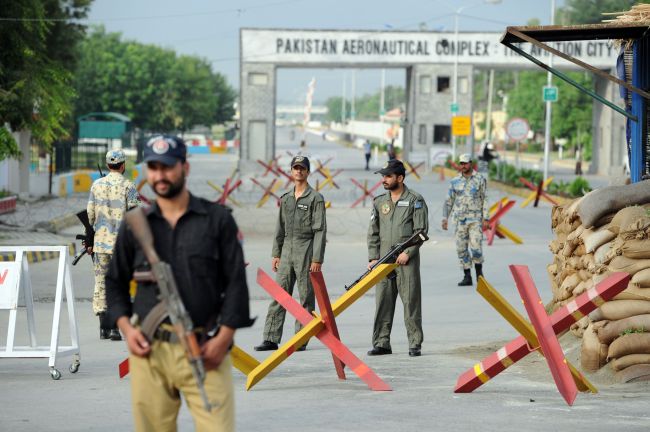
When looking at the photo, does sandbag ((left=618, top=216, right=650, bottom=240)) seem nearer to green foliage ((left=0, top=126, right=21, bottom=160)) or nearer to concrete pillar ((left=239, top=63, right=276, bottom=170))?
green foliage ((left=0, top=126, right=21, bottom=160))

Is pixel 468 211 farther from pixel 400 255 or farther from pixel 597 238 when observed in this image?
pixel 597 238

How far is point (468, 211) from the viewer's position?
1758cm

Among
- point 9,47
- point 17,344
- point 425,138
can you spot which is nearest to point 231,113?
point 425,138

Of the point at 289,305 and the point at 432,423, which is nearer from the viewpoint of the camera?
the point at 432,423

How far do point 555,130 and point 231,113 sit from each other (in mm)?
55471

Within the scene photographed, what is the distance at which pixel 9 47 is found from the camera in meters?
25.1

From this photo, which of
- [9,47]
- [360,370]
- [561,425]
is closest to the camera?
[561,425]

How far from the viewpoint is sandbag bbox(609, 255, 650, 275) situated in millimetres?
9711

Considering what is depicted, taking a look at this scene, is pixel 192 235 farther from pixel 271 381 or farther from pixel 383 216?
pixel 383 216

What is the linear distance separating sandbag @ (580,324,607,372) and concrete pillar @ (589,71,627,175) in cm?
5031

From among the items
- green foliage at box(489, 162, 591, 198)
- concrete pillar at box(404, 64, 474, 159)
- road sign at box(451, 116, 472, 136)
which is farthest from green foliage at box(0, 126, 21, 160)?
concrete pillar at box(404, 64, 474, 159)

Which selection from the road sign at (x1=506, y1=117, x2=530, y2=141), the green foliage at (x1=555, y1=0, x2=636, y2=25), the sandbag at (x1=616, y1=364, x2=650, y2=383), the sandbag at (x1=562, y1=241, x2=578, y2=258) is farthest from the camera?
the green foliage at (x1=555, y1=0, x2=636, y2=25)

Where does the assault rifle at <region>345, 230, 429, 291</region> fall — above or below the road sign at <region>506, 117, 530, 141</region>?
below

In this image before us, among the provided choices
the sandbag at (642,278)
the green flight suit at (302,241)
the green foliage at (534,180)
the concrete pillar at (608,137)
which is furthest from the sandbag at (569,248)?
the concrete pillar at (608,137)
